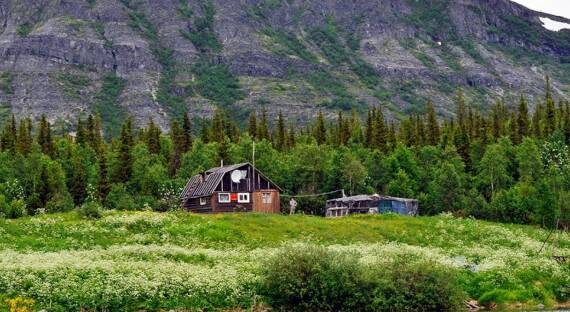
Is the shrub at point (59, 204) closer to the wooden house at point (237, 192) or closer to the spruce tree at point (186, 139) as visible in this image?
the wooden house at point (237, 192)

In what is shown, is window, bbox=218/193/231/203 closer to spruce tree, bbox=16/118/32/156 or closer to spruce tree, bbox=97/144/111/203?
spruce tree, bbox=97/144/111/203

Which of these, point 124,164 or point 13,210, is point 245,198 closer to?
point 13,210

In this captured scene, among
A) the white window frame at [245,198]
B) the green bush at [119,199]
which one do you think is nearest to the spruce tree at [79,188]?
the green bush at [119,199]

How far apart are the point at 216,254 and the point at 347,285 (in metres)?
16.7

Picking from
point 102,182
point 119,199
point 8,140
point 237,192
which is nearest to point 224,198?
point 237,192

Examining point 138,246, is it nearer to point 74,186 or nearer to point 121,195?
point 121,195

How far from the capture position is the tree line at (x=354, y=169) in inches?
4304

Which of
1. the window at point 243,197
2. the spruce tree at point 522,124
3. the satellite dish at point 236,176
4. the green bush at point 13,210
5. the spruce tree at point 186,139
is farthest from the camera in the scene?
the spruce tree at point 186,139

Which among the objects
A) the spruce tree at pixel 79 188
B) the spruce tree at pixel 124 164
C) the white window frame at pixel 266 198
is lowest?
the white window frame at pixel 266 198

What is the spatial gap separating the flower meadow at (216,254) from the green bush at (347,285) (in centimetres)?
175

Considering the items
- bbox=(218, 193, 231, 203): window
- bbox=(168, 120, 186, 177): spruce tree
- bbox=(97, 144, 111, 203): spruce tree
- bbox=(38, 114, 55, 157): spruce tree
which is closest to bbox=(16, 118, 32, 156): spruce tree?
bbox=(38, 114, 55, 157): spruce tree

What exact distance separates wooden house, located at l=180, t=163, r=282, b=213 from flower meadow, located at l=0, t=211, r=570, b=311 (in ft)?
44.4

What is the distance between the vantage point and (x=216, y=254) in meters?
65.2

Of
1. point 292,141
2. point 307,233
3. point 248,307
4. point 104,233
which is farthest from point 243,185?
point 292,141
